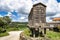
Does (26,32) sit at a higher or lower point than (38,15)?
lower

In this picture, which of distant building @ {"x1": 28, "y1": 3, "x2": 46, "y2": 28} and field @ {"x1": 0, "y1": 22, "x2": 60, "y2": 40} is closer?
field @ {"x1": 0, "y1": 22, "x2": 60, "y2": 40}

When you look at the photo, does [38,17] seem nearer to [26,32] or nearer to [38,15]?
[38,15]

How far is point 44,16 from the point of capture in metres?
30.5

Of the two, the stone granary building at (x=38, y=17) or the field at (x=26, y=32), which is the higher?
the stone granary building at (x=38, y=17)

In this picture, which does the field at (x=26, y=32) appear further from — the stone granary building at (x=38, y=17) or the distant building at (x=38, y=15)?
the distant building at (x=38, y=15)

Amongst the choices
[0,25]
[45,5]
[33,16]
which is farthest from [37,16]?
[0,25]

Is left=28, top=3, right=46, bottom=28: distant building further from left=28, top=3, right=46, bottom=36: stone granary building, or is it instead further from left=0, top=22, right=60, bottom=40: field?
left=0, top=22, right=60, bottom=40: field

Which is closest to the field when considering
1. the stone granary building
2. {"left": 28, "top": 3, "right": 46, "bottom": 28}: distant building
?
the stone granary building

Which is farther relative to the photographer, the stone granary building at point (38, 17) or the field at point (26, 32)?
the stone granary building at point (38, 17)

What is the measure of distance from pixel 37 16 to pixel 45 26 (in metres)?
2.53

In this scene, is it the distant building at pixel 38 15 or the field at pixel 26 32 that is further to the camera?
the distant building at pixel 38 15

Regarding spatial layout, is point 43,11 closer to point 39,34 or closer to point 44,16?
point 44,16

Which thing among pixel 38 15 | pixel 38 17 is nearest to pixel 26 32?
pixel 38 15

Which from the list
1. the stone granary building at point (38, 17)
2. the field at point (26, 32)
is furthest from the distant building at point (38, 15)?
the field at point (26, 32)
